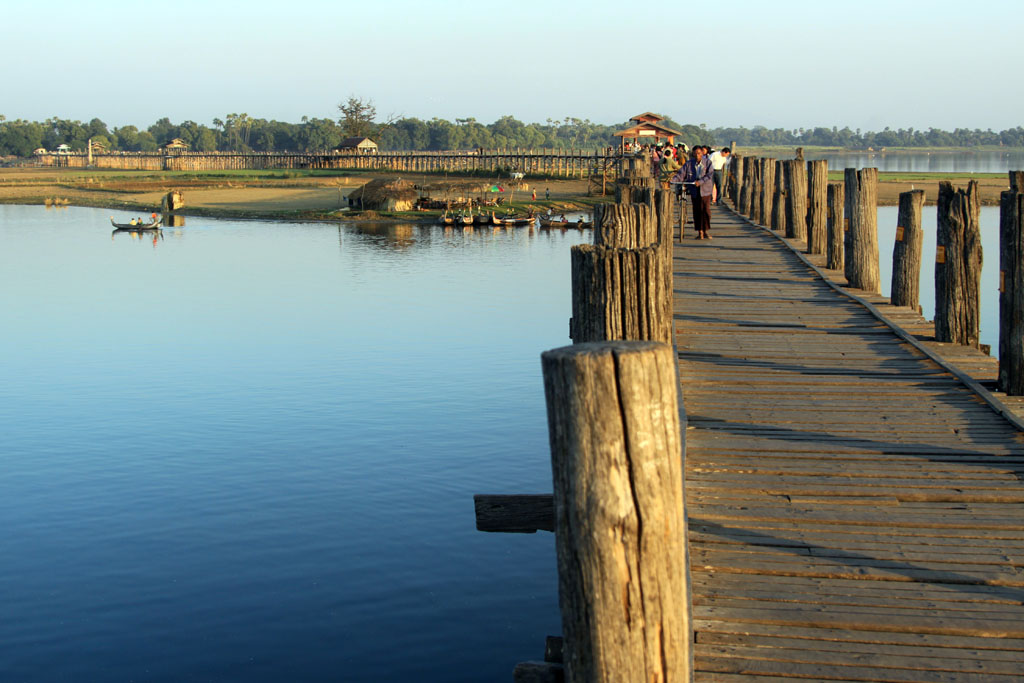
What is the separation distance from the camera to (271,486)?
14297 millimetres

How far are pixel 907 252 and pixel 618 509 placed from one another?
1082cm

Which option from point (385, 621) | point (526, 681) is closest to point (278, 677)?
point (385, 621)

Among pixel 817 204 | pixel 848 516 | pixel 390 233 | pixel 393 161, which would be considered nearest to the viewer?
pixel 848 516

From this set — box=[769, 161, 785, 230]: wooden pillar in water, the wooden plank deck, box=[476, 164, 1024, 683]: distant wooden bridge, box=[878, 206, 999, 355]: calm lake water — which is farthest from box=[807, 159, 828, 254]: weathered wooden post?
the wooden plank deck

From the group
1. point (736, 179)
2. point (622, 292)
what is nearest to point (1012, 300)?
point (622, 292)

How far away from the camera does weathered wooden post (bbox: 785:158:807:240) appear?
2078cm

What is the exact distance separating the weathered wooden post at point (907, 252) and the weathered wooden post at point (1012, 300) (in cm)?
392

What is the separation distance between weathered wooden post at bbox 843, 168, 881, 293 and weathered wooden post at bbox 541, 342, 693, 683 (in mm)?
11869

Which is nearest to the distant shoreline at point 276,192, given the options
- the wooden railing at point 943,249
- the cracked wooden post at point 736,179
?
the cracked wooden post at point 736,179

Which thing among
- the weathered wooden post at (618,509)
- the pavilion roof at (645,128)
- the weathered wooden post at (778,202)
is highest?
the pavilion roof at (645,128)

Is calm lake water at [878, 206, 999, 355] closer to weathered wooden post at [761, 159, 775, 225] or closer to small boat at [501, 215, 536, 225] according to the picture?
weathered wooden post at [761, 159, 775, 225]

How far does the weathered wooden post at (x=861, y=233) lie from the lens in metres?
14.4

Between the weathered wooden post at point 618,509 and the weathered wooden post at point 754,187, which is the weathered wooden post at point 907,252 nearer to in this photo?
the weathered wooden post at point 618,509

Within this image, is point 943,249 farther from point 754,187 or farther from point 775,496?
point 754,187
